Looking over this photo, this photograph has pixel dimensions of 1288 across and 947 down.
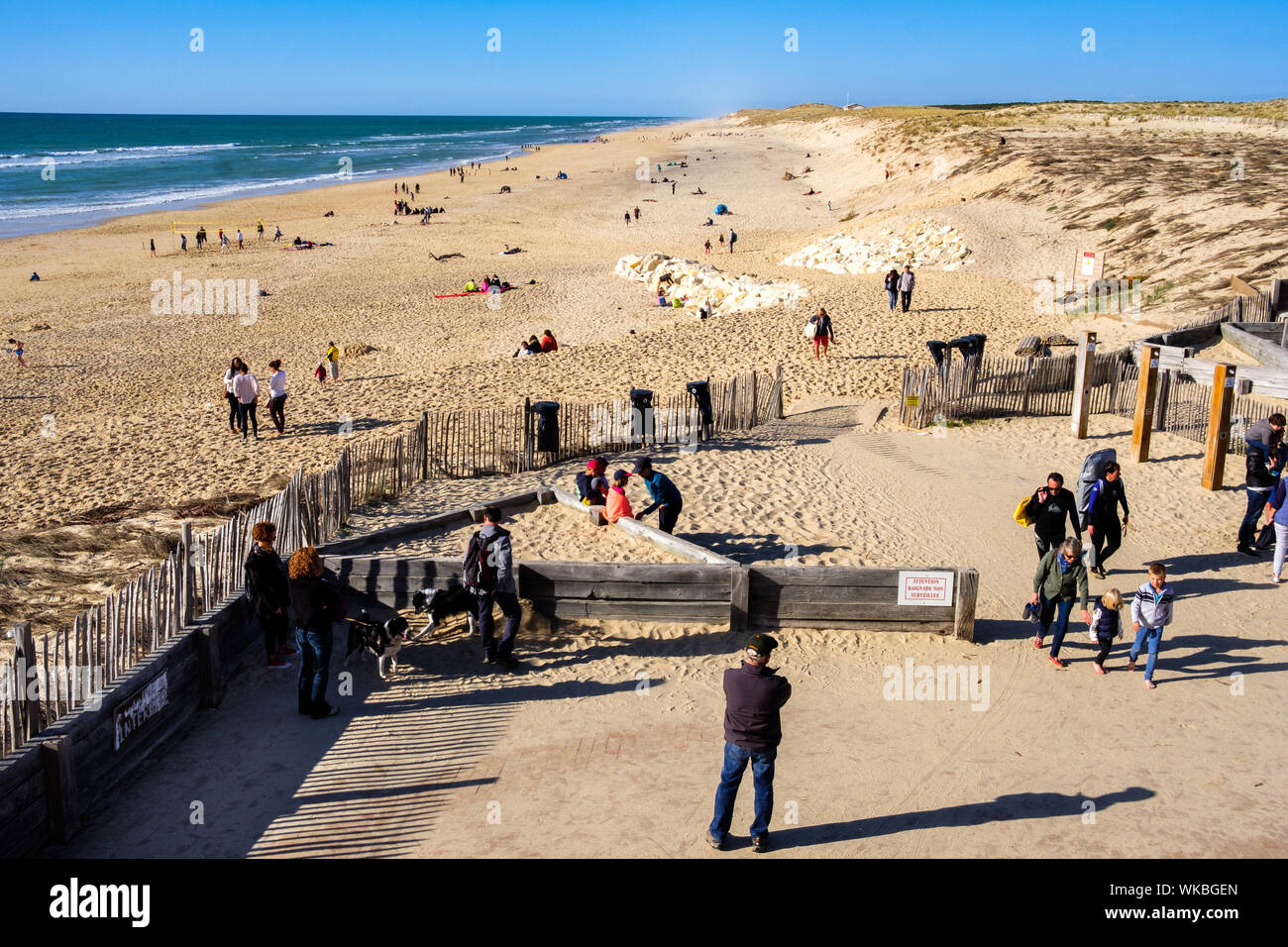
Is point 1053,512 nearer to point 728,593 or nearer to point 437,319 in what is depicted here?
point 728,593

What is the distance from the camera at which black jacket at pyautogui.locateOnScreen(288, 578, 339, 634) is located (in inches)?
306

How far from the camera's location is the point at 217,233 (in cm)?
4719

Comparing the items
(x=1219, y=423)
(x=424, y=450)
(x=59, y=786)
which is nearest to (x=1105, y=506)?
(x=1219, y=423)

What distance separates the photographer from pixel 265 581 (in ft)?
28.2

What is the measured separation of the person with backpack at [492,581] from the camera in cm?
878

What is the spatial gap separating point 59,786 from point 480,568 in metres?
3.56

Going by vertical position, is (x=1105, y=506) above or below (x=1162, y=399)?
below

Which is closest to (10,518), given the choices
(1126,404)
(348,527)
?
(348,527)

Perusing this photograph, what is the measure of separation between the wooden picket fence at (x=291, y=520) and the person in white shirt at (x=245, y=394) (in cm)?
243

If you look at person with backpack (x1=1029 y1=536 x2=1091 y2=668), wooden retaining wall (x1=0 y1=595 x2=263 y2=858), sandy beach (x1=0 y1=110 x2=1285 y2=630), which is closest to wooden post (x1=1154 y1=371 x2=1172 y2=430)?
sandy beach (x1=0 y1=110 x2=1285 y2=630)

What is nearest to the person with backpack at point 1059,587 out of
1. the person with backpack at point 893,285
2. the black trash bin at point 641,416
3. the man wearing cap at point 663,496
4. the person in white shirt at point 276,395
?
the man wearing cap at point 663,496

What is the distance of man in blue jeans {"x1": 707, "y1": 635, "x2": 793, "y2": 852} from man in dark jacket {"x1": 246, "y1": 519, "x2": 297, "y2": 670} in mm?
4511

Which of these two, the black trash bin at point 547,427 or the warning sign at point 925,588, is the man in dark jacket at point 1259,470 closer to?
the warning sign at point 925,588
